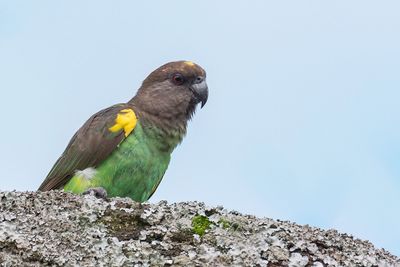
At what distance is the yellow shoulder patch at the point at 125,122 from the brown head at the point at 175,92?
34cm

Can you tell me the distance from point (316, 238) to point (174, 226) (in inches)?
26.4

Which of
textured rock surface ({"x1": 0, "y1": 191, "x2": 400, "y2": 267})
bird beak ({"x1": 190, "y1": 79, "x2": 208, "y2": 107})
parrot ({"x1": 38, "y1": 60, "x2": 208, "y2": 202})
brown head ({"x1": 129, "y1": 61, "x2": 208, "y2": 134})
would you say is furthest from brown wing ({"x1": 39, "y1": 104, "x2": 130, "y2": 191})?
textured rock surface ({"x1": 0, "y1": 191, "x2": 400, "y2": 267})

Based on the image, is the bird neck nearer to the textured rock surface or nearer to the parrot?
the parrot

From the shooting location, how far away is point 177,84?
903cm

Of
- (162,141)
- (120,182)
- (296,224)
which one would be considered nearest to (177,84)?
(162,141)

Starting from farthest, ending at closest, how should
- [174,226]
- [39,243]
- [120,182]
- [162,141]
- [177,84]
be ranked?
[177,84] < [162,141] < [120,182] < [174,226] < [39,243]

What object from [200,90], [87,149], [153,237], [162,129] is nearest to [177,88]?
[200,90]

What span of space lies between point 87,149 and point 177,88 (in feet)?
5.14

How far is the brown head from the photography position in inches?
344

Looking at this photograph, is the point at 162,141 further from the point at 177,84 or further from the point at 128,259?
the point at 128,259

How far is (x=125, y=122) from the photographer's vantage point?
26.6 ft

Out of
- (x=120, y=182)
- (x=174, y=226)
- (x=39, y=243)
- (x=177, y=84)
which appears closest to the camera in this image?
(x=39, y=243)

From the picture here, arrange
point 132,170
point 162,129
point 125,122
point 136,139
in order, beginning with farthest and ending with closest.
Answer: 1. point 162,129
2. point 125,122
3. point 136,139
4. point 132,170

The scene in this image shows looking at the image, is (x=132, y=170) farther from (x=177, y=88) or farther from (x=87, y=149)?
(x=177, y=88)
